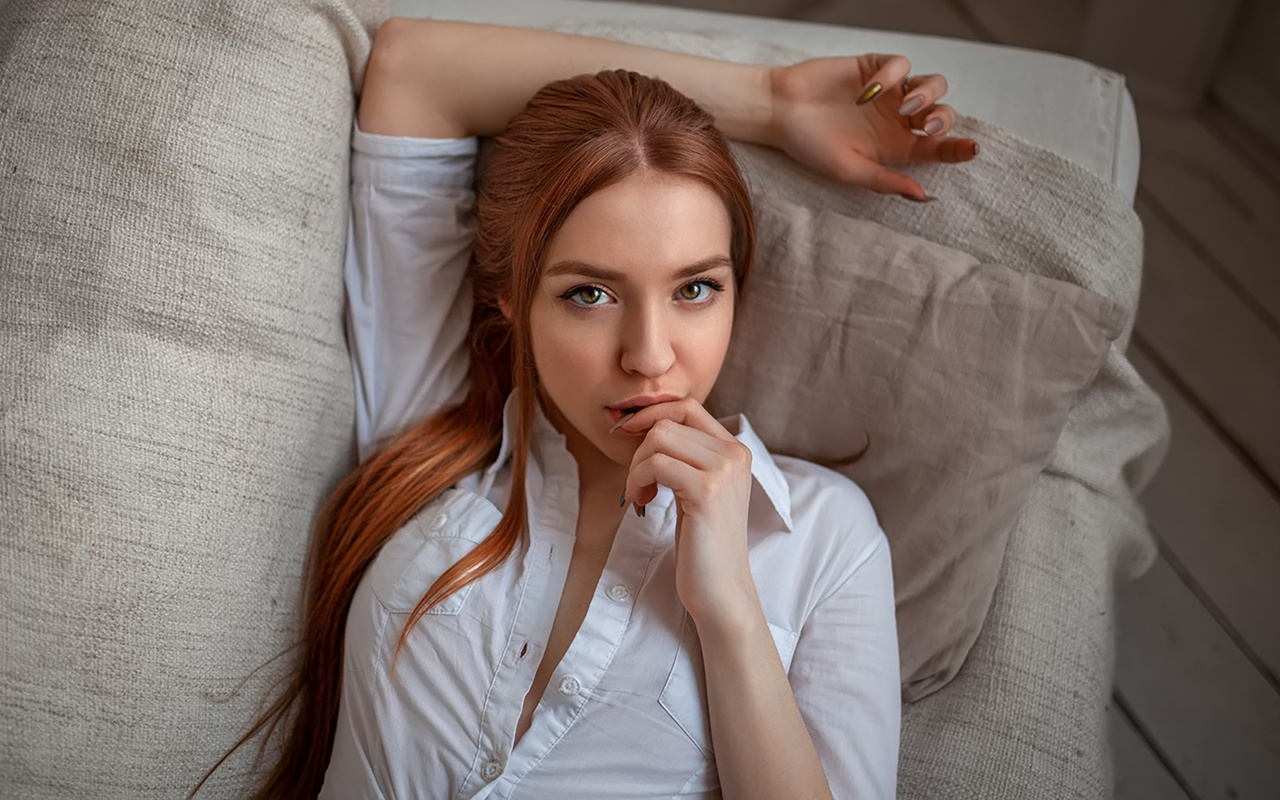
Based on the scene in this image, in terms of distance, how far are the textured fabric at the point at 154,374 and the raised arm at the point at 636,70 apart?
103mm

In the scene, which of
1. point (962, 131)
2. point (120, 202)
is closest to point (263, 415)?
point (120, 202)

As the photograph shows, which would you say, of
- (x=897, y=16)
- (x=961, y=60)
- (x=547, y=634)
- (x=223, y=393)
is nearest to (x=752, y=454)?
(x=547, y=634)

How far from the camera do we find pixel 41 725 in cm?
103

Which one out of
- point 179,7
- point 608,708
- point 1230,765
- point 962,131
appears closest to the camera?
point 608,708

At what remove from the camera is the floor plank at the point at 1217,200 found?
218 centimetres

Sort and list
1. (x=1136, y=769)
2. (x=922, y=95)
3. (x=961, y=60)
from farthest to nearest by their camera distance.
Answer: (x=1136, y=769) → (x=961, y=60) → (x=922, y=95)

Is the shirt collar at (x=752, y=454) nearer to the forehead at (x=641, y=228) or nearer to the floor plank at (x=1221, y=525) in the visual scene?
the forehead at (x=641, y=228)

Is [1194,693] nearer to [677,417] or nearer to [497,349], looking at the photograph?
[677,417]

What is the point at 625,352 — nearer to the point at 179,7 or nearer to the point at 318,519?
the point at 318,519

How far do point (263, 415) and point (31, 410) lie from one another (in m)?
0.25

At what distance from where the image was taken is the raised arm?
136cm

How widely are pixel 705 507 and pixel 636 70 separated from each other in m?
0.69

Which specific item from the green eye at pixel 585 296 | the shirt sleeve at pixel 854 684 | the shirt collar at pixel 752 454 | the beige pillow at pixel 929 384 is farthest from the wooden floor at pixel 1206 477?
the green eye at pixel 585 296

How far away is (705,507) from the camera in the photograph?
108 centimetres
